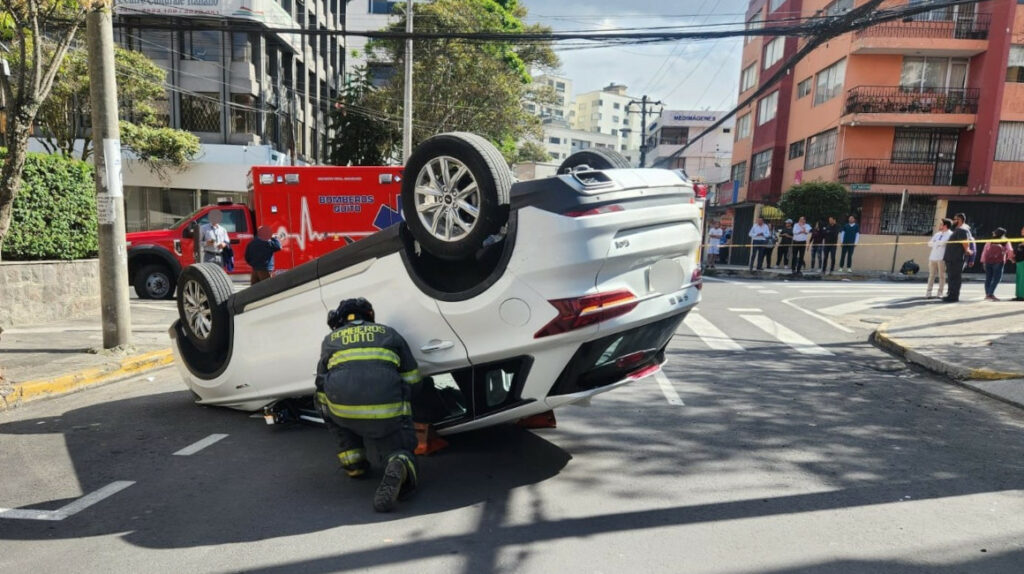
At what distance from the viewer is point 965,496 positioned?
380 cm

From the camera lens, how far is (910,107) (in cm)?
2552

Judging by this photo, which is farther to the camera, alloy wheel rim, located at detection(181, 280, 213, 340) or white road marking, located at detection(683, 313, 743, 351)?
white road marking, located at detection(683, 313, 743, 351)

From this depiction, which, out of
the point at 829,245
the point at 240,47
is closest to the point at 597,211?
the point at 829,245

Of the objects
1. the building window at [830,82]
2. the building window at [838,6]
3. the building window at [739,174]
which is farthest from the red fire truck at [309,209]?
the building window at [739,174]

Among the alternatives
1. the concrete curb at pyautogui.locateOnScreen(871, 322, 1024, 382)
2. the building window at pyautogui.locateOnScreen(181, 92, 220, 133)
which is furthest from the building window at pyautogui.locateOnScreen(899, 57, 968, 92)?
the building window at pyautogui.locateOnScreen(181, 92, 220, 133)

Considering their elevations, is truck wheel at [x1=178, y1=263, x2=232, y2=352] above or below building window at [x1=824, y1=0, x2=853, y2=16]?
below

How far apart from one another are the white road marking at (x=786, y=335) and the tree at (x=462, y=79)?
1999 cm

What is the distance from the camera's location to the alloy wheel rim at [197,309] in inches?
208

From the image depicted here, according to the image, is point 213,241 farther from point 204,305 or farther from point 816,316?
point 816,316

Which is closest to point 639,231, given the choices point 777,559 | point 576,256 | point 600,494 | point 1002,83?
point 576,256

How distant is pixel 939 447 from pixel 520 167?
25935 mm

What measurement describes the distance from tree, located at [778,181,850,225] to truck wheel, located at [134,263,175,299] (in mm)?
20391

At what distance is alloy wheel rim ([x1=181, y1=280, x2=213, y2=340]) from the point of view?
529cm

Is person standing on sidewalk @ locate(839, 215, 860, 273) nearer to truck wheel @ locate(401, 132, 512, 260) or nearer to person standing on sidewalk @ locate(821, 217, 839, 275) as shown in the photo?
person standing on sidewalk @ locate(821, 217, 839, 275)
